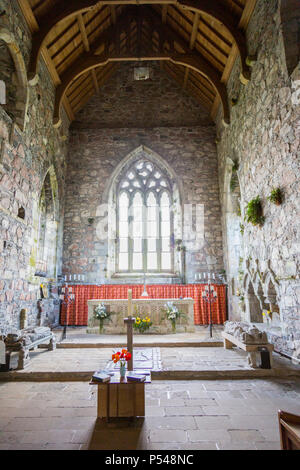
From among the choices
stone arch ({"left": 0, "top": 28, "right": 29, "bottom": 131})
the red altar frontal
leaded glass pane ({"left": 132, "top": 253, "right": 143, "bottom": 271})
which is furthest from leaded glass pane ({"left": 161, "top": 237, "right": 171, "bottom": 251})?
stone arch ({"left": 0, "top": 28, "right": 29, "bottom": 131})

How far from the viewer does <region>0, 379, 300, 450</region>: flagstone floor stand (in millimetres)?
2215

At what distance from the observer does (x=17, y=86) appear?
6074 mm

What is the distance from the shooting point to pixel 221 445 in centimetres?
214

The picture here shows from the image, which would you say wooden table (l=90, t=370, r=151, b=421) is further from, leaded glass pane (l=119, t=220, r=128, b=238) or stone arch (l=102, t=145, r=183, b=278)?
leaded glass pane (l=119, t=220, r=128, b=238)

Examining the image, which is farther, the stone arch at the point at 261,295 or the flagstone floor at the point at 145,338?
the stone arch at the point at 261,295

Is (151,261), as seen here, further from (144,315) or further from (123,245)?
(144,315)

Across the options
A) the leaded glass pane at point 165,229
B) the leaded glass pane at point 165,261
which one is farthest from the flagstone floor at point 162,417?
the leaded glass pane at point 165,229

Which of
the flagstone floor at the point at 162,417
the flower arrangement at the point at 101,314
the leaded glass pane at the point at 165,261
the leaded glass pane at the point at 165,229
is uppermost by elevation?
the leaded glass pane at the point at 165,229

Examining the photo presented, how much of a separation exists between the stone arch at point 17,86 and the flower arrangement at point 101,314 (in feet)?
13.8

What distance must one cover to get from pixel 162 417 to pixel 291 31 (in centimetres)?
568

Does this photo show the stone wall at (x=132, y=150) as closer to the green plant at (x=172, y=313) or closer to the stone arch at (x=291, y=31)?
the green plant at (x=172, y=313)

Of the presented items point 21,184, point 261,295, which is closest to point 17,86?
point 21,184

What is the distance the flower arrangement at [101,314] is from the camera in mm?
6684

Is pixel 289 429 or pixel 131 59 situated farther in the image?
pixel 131 59
